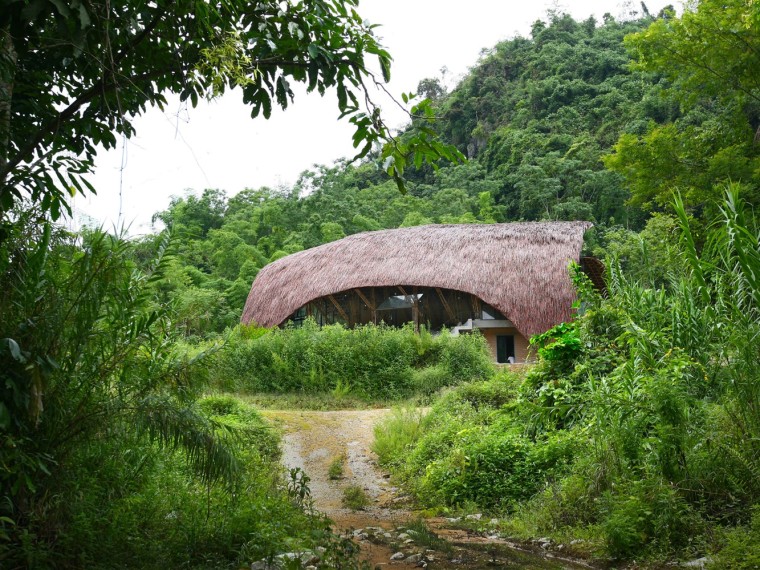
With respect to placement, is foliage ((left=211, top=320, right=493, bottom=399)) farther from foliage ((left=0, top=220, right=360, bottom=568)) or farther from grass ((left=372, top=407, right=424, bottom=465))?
foliage ((left=0, top=220, right=360, bottom=568))

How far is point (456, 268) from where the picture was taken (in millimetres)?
17672

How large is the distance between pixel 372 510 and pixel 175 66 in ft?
13.4

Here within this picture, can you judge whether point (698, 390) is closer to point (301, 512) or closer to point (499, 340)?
point (301, 512)

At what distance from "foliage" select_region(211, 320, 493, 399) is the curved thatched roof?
3037 mm

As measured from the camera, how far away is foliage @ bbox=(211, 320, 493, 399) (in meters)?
13.0

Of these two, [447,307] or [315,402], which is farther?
[447,307]

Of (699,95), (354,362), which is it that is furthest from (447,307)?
(699,95)

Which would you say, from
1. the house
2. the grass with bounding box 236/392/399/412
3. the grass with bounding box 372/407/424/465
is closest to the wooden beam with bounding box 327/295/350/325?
the house


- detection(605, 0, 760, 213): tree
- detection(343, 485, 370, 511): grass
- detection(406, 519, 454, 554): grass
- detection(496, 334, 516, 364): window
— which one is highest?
detection(605, 0, 760, 213): tree

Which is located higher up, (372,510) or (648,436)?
(648,436)

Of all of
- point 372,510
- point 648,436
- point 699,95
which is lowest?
point 372,510

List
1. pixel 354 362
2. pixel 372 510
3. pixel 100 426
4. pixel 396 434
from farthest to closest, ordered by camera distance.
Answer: pixel 354 362 → pixel 396 434 → pixel 372 510 → pixel 100 426

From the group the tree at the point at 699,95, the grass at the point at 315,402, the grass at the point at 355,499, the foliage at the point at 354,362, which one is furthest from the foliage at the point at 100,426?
the tree at the point at 699,95

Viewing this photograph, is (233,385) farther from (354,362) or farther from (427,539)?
(354,362)
